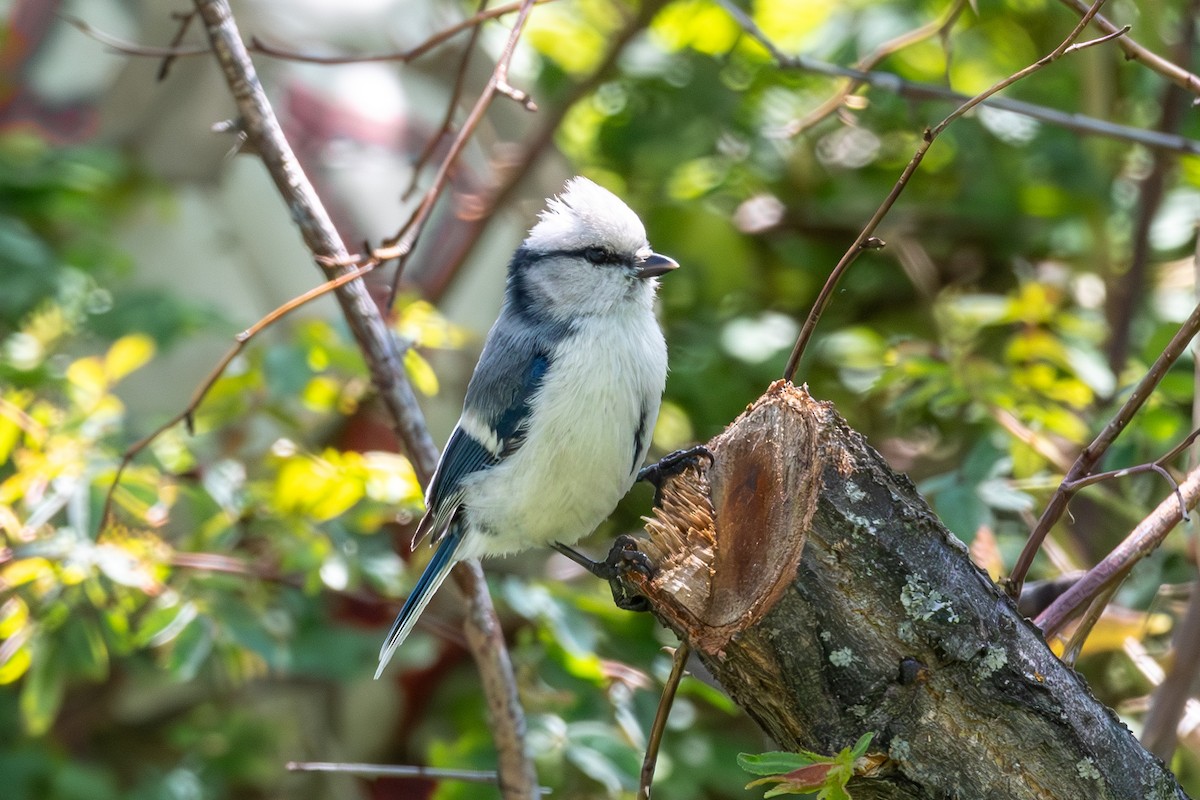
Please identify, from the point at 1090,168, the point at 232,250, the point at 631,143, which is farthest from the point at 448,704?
the point at 1090,168

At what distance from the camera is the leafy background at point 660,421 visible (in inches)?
72.3

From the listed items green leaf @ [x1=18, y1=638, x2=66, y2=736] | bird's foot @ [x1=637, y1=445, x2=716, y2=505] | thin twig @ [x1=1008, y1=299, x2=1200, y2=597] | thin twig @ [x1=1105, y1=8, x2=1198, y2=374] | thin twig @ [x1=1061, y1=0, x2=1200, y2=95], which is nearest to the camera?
thin twig @ [x1=1008, y1=299, x2=1200, y2=597]

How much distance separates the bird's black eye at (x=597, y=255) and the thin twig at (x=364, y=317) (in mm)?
366

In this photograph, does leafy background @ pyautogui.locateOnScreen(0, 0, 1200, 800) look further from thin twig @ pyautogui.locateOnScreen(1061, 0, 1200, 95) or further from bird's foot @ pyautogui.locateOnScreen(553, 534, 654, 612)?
bird's foot @ pyautogui.locateOnScreen(553, 534, 654, 612)

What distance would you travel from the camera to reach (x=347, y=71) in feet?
9.65

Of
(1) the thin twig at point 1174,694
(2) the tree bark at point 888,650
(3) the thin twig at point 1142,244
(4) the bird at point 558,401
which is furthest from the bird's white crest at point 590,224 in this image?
(3) the thin twig at point 1142,244

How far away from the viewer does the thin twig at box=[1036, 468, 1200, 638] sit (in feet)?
3.98

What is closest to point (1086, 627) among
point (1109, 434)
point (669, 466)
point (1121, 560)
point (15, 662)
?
point (1121, 560)

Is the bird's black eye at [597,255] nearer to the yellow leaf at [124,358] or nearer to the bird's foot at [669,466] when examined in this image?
the bird's foot at [669,466]

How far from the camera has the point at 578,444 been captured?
157 centimetres

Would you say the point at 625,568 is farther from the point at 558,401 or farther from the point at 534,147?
the point at 534,147

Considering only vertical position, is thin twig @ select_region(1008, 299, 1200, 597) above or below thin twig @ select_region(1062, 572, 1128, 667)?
above

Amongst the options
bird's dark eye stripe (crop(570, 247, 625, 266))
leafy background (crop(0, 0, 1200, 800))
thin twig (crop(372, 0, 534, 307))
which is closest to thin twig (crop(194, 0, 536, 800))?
thin twig (crop(372, 0, 534, 307))

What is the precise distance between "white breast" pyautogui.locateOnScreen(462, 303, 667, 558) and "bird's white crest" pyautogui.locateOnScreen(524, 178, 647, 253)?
0.13 m
